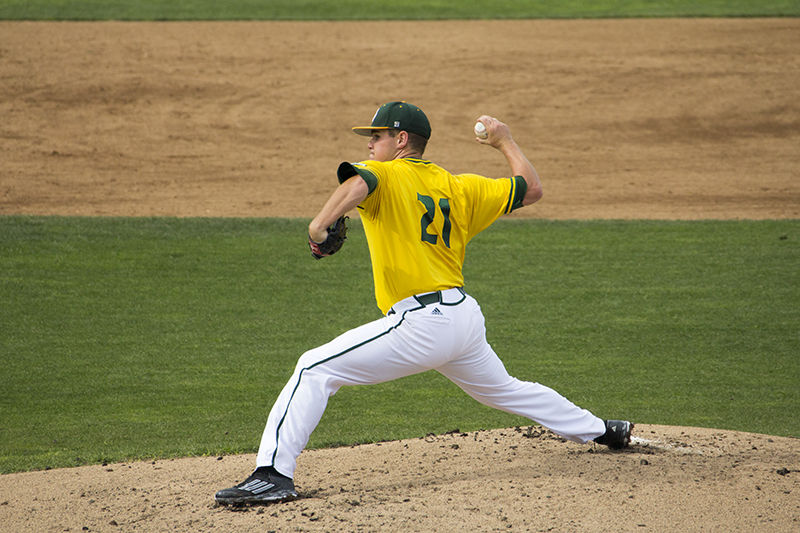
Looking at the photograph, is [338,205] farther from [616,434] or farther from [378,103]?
[378,103]

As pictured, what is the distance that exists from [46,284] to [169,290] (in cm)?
119

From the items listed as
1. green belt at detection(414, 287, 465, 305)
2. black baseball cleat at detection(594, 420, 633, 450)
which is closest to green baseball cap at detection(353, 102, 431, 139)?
green belt at detection(414, 287, 465, 305)

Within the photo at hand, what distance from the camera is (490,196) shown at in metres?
4.42

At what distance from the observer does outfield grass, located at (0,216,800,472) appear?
19.9 feet

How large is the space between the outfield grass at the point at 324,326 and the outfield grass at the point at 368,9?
10.4 meters

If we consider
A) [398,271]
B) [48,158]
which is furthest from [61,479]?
[48,158]

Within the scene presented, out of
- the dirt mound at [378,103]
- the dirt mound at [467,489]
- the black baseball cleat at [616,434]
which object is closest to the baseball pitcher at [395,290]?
the dirt mound at [467,489]

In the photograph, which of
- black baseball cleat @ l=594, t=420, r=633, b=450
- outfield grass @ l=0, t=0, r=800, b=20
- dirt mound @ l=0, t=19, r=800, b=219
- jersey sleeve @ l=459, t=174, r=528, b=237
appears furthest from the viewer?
outfield grass @ l=0, t=0, r=800, b=20

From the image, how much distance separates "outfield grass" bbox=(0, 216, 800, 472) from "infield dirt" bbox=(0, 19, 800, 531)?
0.69 meters

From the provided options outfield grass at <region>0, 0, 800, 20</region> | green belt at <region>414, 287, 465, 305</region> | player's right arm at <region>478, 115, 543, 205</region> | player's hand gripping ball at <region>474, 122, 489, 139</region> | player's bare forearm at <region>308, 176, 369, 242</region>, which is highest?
outfield grass at <region>0, 0, 800, 20</region>

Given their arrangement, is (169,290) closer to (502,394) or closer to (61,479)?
(61,479)

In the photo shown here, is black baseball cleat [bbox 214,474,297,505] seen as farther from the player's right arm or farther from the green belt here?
the player's right arm

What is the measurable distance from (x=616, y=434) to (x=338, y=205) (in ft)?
6.48

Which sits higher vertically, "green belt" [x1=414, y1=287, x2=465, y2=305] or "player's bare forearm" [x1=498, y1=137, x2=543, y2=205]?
"player's bare forearm" [x1=498, y1=137, x2=543, y2=205]
